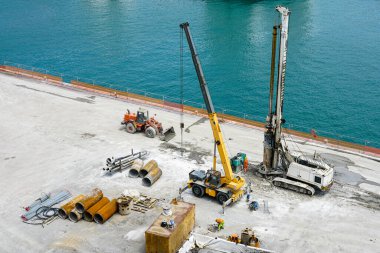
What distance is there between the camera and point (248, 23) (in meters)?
116

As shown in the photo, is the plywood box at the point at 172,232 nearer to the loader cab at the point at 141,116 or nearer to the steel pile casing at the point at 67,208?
the steel pile casing at the point at 67,208

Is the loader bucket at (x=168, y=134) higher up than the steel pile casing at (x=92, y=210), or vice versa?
the loader bucket at (x=168, y=134)

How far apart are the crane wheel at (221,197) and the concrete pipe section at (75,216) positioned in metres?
10.3

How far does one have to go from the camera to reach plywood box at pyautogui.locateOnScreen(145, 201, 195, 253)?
1026 inches

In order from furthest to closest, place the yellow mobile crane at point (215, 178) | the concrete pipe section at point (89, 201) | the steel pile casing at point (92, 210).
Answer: the yellow mobile crane at point (215, 178)
the concrete pipe section at point (89, 201)
the steel pile casing at point (92, 210)

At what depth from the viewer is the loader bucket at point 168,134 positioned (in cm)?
4375

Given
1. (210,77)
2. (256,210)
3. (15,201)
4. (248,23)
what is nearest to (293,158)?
(256,210)

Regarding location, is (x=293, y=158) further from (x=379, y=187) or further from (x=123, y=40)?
(x=123, y=40)

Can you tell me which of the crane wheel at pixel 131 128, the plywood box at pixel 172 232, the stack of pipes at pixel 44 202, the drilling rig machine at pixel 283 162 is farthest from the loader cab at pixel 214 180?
the crane wheel at pixel 131 128

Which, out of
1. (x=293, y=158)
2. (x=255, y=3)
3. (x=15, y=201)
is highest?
(x=255, y=3)

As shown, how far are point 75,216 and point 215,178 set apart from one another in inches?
419

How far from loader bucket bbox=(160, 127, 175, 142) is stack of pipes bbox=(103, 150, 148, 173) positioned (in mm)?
4565

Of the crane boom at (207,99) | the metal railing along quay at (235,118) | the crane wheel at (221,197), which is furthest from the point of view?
the metal railing along quay at (235,118)

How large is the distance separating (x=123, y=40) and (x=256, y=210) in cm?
7860
